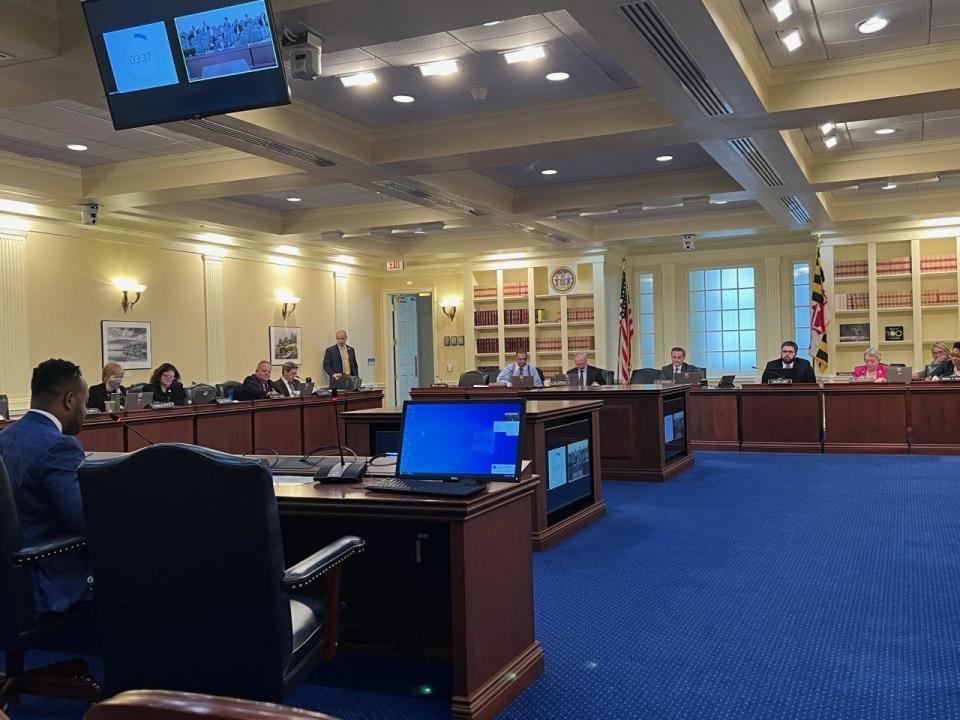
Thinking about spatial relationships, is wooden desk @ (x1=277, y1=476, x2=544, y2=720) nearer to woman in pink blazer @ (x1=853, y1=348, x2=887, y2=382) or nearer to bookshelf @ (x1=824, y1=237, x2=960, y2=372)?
woman in pink blazer @ (x1=853, y1=348, x2=887, y2=382)

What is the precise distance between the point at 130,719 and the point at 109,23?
362 centimetres

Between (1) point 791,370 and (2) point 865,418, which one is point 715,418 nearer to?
(1) point 791,370

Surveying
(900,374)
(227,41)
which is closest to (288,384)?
(900,374)

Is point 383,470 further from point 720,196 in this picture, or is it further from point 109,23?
point 720,196

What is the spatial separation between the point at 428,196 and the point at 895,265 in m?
7.27

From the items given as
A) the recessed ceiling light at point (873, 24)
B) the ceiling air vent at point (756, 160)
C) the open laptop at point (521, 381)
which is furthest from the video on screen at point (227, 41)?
the open laptop at point (521, 381)

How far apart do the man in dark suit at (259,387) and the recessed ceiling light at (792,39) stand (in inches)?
262

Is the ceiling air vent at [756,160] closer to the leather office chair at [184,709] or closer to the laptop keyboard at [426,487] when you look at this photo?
the laptop keyboard at [426,487]

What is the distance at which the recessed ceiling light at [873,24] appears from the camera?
548cm

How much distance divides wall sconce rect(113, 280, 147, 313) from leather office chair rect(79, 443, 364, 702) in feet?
28.3

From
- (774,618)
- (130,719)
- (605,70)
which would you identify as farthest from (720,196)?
(130,719)

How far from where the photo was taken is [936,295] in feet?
39.8

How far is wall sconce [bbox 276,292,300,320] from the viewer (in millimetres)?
13016

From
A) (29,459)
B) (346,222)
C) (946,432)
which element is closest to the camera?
(29,459)
